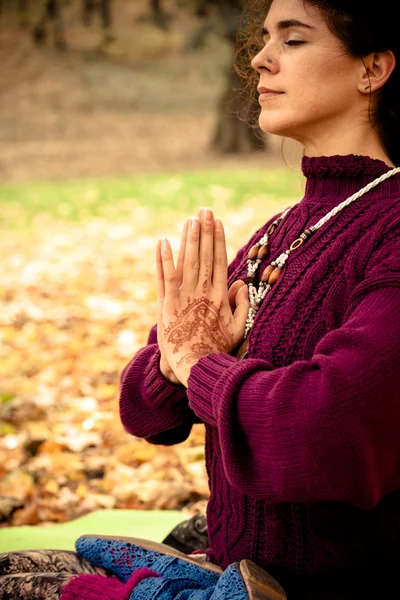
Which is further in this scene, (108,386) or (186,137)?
(186,137)

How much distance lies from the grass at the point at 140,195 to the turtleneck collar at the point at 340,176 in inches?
295

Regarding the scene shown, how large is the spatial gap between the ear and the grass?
298 inches

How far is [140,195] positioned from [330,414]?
35.3 feet

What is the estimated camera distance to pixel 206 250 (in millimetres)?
1815

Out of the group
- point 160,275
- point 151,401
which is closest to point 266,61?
point 160,275

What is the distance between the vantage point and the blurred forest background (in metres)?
3.92

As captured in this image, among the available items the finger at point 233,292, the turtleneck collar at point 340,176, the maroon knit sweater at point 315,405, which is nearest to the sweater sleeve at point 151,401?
the maroon knit sweater at point 315,405

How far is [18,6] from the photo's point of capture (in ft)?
88.8

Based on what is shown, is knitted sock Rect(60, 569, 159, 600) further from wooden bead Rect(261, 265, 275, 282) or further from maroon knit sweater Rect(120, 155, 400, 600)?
wooden bead Rect(261, 265, 275, 282)

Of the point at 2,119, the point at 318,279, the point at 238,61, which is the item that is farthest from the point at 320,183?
the point at 2,119

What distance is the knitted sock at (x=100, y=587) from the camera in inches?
69.8

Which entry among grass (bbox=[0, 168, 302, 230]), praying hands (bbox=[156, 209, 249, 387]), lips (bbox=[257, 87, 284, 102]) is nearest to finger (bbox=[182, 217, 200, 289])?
praying hands (bbox=[156, 209, 249, 387])

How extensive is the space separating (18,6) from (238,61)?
27.3m

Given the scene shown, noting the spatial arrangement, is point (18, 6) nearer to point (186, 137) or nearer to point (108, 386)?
point (186, 137)
